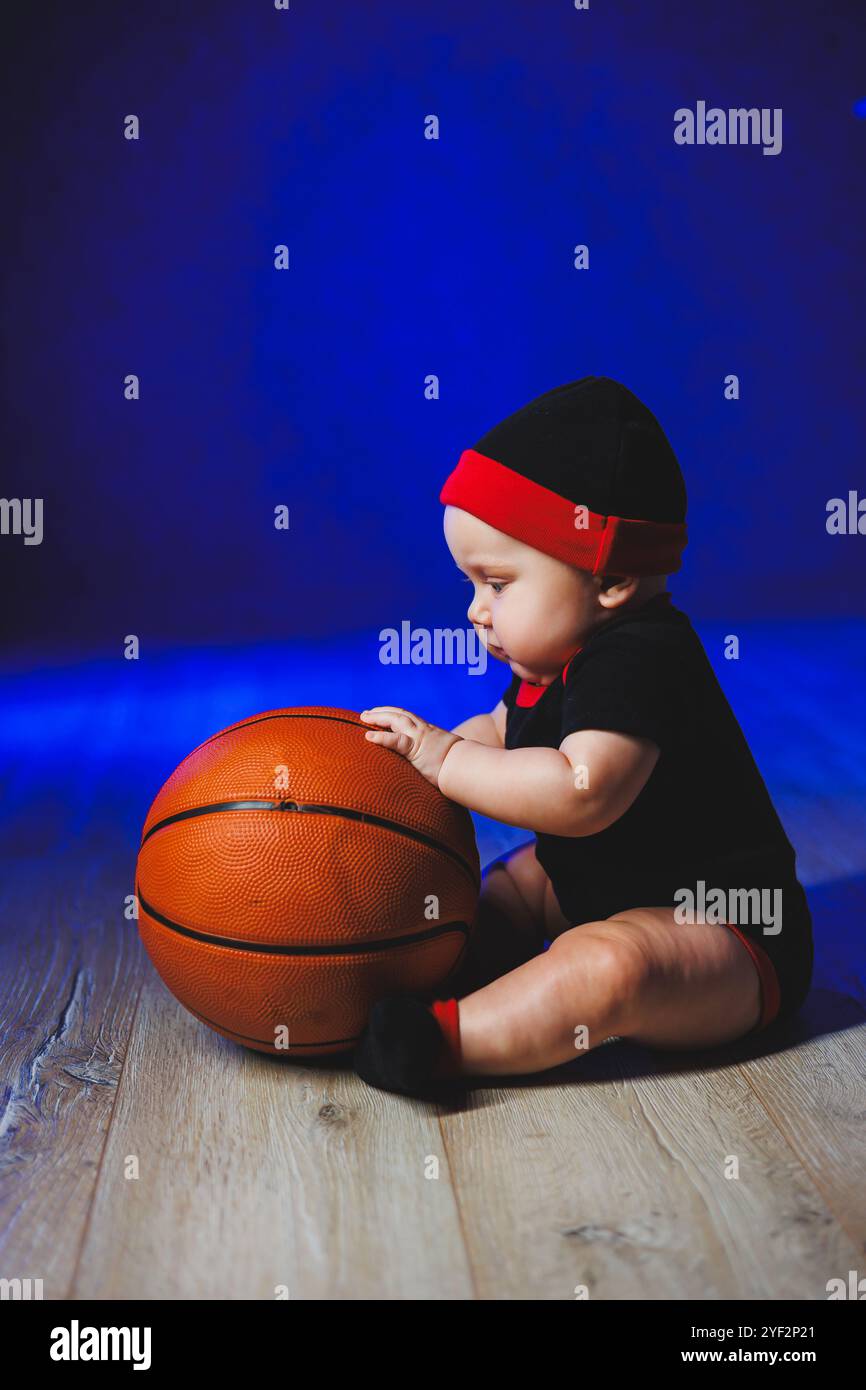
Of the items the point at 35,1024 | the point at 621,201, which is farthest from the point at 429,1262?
the point at 621,201

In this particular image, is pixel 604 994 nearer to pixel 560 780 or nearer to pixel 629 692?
pixel 560 780

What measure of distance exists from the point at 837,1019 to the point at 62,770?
1865 mm

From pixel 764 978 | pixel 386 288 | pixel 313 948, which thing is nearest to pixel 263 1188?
pixel 313 948

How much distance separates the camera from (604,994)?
1.60 metres

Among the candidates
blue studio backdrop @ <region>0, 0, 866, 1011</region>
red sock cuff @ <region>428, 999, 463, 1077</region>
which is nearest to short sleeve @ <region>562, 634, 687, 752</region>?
red sock cuff @ <region>428, 999, 463, 1077</region>

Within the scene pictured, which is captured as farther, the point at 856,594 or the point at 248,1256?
the point at 856,594

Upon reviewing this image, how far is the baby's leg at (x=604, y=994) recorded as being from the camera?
1.60 metres

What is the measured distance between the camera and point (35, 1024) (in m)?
1.82

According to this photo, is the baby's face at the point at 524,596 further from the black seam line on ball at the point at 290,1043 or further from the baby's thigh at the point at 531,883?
the black seam line on ball at the point at 290,1043

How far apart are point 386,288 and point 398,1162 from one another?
4.13 m

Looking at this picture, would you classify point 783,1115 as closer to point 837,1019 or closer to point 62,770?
point 837,1019

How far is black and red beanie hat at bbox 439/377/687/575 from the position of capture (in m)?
1.66

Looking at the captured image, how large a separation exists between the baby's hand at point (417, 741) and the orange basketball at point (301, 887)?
0.05 ft

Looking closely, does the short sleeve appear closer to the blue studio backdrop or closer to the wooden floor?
the wooden floor
